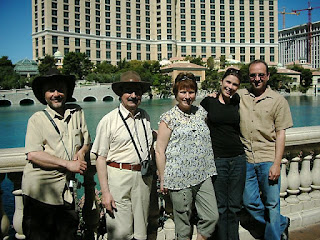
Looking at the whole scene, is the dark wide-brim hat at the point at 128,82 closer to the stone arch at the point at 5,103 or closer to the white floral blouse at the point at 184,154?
the white floral blouse at the point at 184,154

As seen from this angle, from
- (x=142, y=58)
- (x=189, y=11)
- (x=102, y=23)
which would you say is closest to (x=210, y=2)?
(x=189, y=11)

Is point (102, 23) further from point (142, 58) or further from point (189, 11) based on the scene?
point (189, 11)

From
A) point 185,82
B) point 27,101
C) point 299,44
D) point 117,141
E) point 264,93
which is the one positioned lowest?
point 117,141

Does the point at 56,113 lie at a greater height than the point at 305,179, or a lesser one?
greater

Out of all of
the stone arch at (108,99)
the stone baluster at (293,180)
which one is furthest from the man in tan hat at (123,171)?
the stone arch at (108,99)

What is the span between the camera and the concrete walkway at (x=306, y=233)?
319 cm

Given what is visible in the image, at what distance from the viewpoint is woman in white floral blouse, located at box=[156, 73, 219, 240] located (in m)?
2.56

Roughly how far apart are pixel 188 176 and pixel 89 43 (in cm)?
8222

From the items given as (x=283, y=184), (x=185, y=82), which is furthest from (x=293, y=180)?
(x=185, y=82)

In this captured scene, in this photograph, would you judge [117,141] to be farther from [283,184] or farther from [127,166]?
[283,184]

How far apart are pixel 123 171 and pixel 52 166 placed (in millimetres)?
556

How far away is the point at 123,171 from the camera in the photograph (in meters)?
2.50

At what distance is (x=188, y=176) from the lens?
8.41ft

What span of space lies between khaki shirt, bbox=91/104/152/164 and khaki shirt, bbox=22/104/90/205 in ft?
0.61
